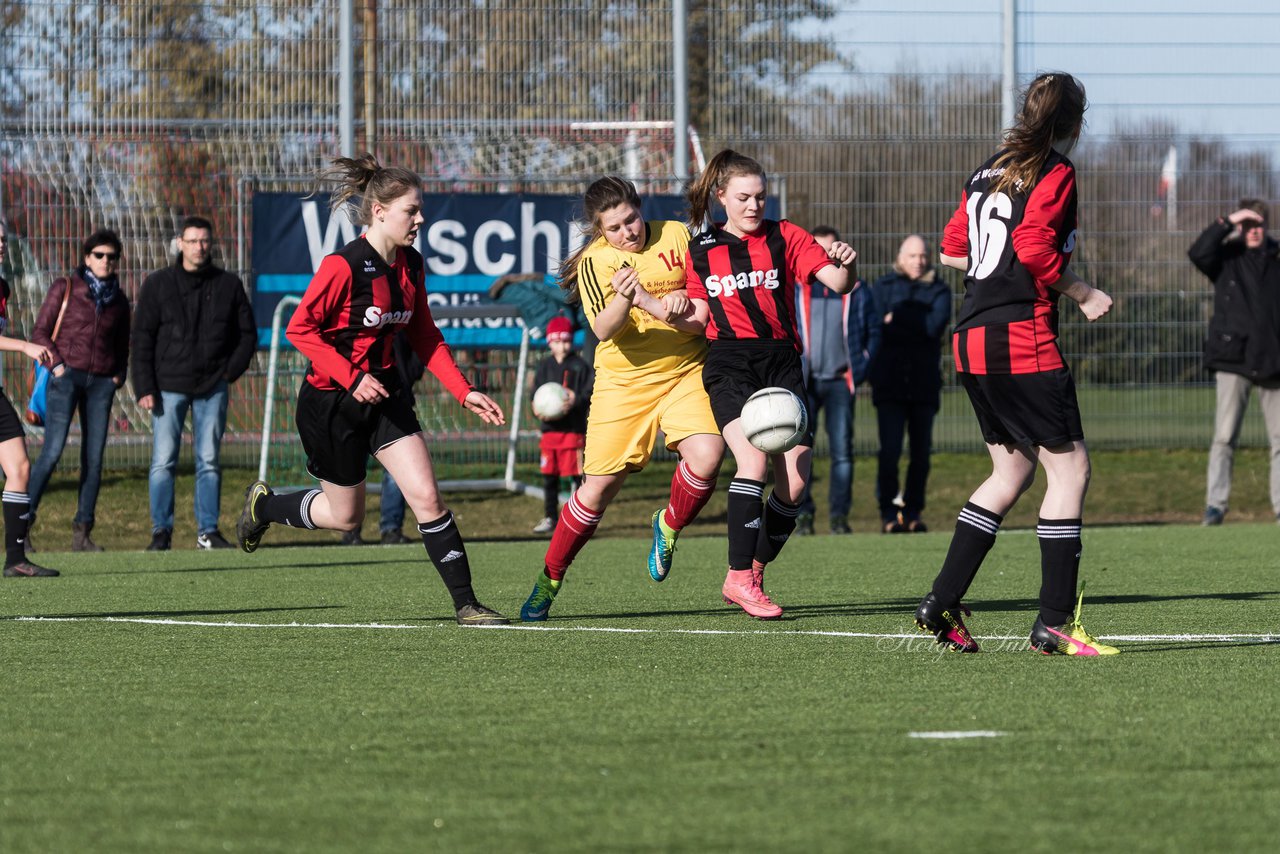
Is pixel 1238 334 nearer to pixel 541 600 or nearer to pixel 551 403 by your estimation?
pixel 551 403

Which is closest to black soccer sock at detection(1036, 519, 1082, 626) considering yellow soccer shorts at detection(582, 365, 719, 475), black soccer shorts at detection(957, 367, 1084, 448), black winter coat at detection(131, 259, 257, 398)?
black soccer shorts at detection(957, 367, 1084, 448)

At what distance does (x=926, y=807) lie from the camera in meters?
3.70

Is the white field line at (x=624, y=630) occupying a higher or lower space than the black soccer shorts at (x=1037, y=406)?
lower

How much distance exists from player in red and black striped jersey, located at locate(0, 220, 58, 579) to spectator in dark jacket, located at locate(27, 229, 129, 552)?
1.65m

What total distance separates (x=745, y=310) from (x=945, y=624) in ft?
6.11

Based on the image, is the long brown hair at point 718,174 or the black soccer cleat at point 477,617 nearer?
the black soccer cleat at point 477,617

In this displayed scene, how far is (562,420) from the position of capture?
14.1 metres

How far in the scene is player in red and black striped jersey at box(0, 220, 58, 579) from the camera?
32.0 feet

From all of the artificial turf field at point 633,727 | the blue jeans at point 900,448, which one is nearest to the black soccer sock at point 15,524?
the artificial turf field at point 633,727

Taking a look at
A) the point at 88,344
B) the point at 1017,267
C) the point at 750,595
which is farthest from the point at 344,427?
the point at 88,344

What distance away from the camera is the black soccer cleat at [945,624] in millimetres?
6047

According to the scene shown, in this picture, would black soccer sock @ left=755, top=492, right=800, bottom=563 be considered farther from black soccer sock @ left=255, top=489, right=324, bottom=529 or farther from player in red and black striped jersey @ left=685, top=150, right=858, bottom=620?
black soccer sock @ left=255, top=489, right=324, bottom=529

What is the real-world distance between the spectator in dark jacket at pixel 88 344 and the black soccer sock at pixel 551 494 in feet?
11.1

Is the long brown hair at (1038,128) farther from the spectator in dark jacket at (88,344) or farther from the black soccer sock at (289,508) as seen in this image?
the spectator in dark jacket at (88,344)
